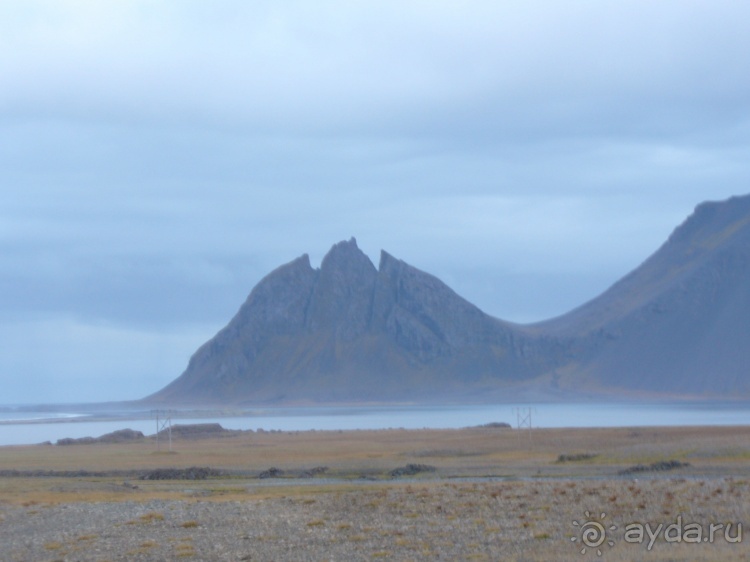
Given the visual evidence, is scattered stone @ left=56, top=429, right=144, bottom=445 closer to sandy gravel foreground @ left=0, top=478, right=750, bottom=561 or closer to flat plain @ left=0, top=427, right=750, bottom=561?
flat plain @ left=0, top=427, right=750, bottom=561

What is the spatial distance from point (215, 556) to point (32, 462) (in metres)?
45.3

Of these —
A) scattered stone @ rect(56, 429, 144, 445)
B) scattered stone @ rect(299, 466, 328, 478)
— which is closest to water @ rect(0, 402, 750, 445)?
scattered stone @ rect(56, 429, 144, 445)

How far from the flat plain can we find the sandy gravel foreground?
0.05 metres

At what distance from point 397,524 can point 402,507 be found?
3.11 m

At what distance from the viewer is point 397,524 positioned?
84.4ft

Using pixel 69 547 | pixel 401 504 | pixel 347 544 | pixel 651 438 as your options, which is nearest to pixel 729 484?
pixel 401 504

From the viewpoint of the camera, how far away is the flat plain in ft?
72.1

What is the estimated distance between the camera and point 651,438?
6228 centimetres

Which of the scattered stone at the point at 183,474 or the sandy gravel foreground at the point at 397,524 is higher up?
the scattered stone at the point at 183,474

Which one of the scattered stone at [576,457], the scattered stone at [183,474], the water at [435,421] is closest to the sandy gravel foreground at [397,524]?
the scattered stone at [183,474]

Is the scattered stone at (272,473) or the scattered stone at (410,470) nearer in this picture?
the scattered stone at (410,470)

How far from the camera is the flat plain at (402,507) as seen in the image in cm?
2198

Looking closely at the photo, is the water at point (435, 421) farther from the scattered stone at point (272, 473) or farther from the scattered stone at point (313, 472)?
the scattered stone at point (272, 473)

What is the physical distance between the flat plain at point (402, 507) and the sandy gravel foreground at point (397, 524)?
0.18 feet
